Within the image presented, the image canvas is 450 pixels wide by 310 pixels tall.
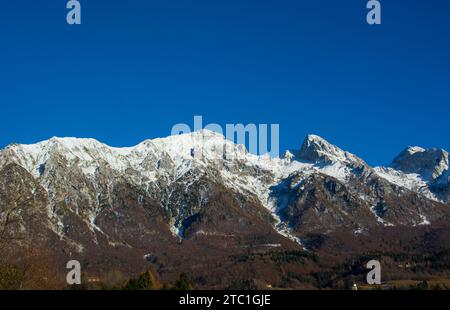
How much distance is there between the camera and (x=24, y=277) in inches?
2000
